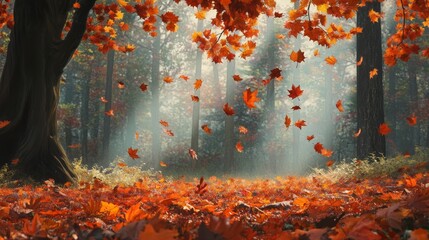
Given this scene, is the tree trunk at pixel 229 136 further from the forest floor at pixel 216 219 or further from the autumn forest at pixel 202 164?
the forest floor at pixel 216 219

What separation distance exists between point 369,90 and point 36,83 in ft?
27.1

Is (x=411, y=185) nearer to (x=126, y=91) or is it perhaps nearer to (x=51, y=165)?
(x=51, y=165)

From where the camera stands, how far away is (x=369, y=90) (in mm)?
11414

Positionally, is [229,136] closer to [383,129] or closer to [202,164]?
[202,164]

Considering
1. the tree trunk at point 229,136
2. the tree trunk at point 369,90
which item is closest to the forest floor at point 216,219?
the tree trunk at point 369,90

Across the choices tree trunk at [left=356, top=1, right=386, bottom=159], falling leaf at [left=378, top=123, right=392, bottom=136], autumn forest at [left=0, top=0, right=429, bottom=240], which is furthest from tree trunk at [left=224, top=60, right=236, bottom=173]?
falling leaf at [left=378, top=123, right=392, bottom=136]

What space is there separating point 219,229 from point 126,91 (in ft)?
117

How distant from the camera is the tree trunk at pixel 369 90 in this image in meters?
11.2

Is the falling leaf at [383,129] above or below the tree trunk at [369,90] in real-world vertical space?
below

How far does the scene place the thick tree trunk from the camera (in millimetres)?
7660

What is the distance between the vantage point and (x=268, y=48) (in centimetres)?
3266

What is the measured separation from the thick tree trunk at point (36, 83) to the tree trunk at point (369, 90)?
739cm

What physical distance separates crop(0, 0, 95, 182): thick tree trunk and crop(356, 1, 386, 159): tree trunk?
7.39 metres

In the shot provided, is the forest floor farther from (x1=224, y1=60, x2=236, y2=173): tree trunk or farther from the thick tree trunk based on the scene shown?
(x1=224, y1=60, x2=236, y2=173): tree trunk
